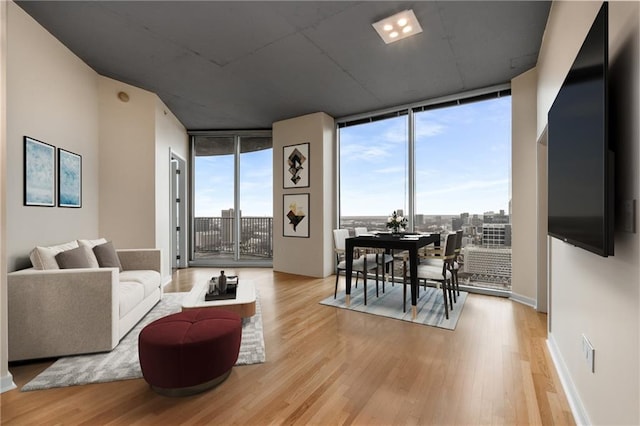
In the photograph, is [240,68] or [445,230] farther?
[445,230]

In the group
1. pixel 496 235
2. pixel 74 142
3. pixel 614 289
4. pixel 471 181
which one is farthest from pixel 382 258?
pixel 74 142

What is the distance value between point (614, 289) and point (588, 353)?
517 mm

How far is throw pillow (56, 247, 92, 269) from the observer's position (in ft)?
8.45

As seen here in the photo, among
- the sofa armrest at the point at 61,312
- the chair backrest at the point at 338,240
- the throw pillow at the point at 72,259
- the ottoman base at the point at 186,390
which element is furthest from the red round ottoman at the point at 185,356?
the chair backrest at the point at 338,240

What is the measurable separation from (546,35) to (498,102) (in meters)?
1.32

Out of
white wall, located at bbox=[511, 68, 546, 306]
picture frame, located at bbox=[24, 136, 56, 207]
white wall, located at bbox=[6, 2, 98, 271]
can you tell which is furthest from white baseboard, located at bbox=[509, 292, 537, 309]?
picture frame, located at bbox=[24, 136, 56, 207]

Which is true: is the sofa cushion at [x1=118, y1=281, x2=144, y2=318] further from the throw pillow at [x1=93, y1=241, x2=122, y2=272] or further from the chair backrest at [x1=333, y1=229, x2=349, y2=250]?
the chair backrest at [x1=333, y1=229, x2=349, y2=250]

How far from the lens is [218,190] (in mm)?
6340

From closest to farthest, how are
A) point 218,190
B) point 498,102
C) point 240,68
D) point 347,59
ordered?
point 347,59, point 240,68, point 498,102, point 218,190

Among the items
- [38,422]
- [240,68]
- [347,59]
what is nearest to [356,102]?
[347,59]

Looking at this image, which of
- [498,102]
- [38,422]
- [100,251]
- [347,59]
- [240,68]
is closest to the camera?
[38,422]

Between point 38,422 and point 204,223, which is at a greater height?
point 204,223

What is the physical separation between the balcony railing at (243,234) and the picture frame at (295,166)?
3.98ft

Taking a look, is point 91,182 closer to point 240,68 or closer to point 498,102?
point 240,68
